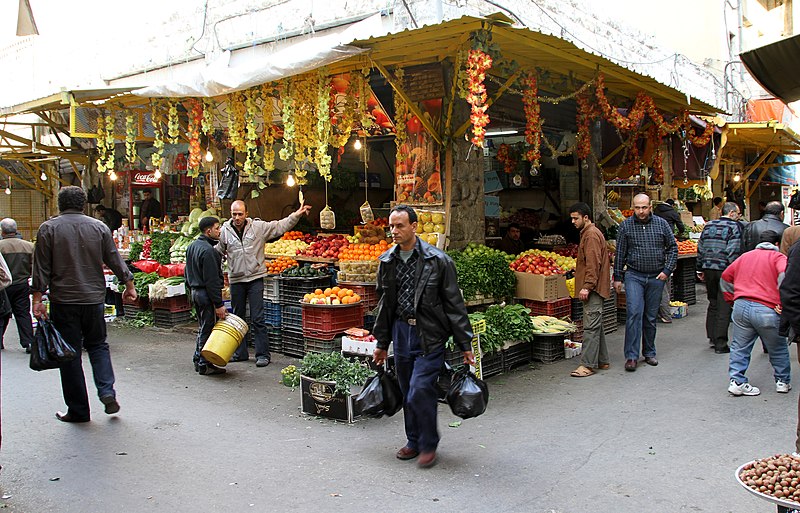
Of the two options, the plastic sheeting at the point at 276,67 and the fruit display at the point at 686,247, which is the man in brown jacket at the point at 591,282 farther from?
the fruit display at the point at 686,247

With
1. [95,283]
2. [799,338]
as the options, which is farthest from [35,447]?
[799,338]

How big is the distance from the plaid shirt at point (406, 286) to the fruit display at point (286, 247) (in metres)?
5.55

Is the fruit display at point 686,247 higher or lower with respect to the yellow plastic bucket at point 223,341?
higher

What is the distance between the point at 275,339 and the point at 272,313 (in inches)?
14.5

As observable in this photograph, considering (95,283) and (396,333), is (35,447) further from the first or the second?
(396,333)

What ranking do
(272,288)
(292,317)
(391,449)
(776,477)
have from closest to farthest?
(776,477) → (391,449) → (292,317) → (272,288)

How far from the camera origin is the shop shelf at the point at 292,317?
880 cm

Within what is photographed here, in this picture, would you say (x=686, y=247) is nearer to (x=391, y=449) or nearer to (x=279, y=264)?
(x=279, y=264)

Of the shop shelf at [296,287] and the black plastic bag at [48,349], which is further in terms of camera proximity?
the shop shelf at [296,287]

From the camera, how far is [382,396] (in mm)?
5250

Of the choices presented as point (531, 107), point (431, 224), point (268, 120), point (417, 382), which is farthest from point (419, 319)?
point (268, 120)

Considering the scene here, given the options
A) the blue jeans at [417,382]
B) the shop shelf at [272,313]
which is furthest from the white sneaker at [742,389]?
the shop shelf at [272,313]

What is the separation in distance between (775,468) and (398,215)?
2.92m

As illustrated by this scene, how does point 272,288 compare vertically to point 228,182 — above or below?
below
